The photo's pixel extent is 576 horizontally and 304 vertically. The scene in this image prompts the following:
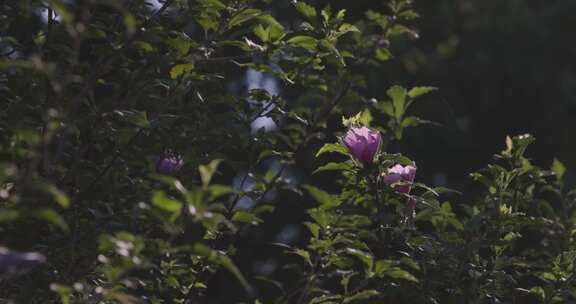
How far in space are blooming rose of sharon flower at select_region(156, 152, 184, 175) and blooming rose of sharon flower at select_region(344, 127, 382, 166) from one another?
335 mm

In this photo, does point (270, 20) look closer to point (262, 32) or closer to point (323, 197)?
point (262, 32)

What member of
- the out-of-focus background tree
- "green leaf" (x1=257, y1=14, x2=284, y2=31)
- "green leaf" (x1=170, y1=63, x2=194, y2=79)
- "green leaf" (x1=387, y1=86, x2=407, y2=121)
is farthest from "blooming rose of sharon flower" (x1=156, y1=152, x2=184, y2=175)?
the out-of-focus background tree

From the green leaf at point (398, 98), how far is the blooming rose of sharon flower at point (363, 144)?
25 cm

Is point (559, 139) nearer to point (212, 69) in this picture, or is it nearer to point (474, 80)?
point (474, 80)

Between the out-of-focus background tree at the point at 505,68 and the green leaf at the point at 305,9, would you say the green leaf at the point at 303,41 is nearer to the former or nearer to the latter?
the green leaf at the point at 305,9

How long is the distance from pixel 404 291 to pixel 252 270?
136 inches

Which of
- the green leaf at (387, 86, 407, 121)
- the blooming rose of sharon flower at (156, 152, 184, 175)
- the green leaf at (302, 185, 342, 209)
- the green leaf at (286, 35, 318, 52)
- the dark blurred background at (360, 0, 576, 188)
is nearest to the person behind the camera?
the green leaf at (302, 185, 342, 209)

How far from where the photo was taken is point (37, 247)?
1.50 meters

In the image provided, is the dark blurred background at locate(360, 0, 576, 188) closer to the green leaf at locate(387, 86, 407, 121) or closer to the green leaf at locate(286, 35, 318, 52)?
the green leaf at locate(387, 86, 407, 121)

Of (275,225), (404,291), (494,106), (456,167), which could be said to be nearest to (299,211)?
(275,225)

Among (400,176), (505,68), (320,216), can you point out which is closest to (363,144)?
(400,176)

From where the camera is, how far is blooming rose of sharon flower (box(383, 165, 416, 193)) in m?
1.73

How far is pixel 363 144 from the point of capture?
5.49 ft

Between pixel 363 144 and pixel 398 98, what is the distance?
30cm
